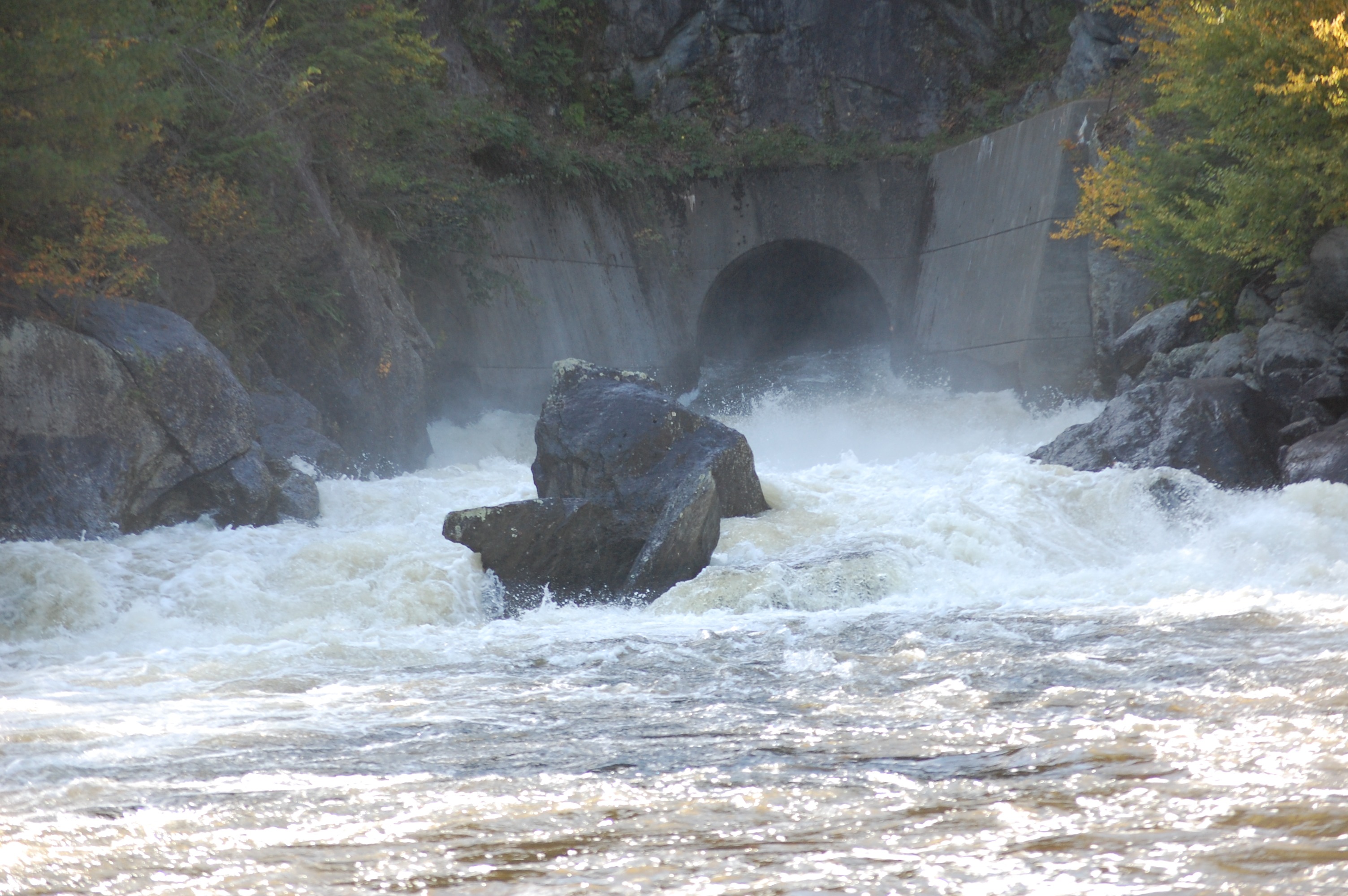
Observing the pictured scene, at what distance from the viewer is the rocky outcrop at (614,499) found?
8.57 metres

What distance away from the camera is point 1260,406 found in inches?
427

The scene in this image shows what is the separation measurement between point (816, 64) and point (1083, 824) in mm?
21557

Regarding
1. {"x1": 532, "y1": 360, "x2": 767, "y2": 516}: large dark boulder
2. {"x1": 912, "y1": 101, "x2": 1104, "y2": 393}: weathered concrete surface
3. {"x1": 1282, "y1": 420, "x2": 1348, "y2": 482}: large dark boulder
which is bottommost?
{"x1": 1282, "y1": 420, "x2": 1348, "y2": 482}: large dark boulder

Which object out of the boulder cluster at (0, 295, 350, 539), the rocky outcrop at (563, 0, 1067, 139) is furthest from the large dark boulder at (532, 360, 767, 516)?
the rocky outcrop at (563, 0, 1067, 139)

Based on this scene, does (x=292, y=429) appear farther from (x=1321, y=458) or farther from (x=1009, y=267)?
(x=1009, y=267)

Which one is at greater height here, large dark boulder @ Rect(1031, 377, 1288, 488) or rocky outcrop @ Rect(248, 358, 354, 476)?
rocky outcrop @ Rect(248, 358, 354, 476)

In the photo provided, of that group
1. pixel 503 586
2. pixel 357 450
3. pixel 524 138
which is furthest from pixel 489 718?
pixel 524 138

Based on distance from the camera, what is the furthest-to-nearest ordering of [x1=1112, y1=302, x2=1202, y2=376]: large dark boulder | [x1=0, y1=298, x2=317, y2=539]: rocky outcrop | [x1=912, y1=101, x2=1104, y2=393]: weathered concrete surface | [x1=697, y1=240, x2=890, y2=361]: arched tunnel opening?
[x1=697, y1=240, x2=890, y2=361]: arched tunnel opening, [x1=912, y1=101, x2=1104, y2=393]: weathered concrete surface, [x1=1112, y1=302, x2=1202, y2=376]: large dark boulder, [x1=0, y1=298, x2=317, y2=539]: rocky outcrop

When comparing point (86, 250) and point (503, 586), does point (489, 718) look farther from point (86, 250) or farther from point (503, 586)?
point (86, 250)

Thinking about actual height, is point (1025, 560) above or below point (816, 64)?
below

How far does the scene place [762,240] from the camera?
21.8 metres

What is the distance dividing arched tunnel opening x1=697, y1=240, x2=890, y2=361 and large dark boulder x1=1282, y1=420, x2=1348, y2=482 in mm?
12165

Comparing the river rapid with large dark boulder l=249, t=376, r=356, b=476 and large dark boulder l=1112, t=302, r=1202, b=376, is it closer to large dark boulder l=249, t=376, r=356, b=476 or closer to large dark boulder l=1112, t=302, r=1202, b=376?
large dark boulder l=249, t=376, r=356, b=476

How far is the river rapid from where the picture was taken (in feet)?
9.27
